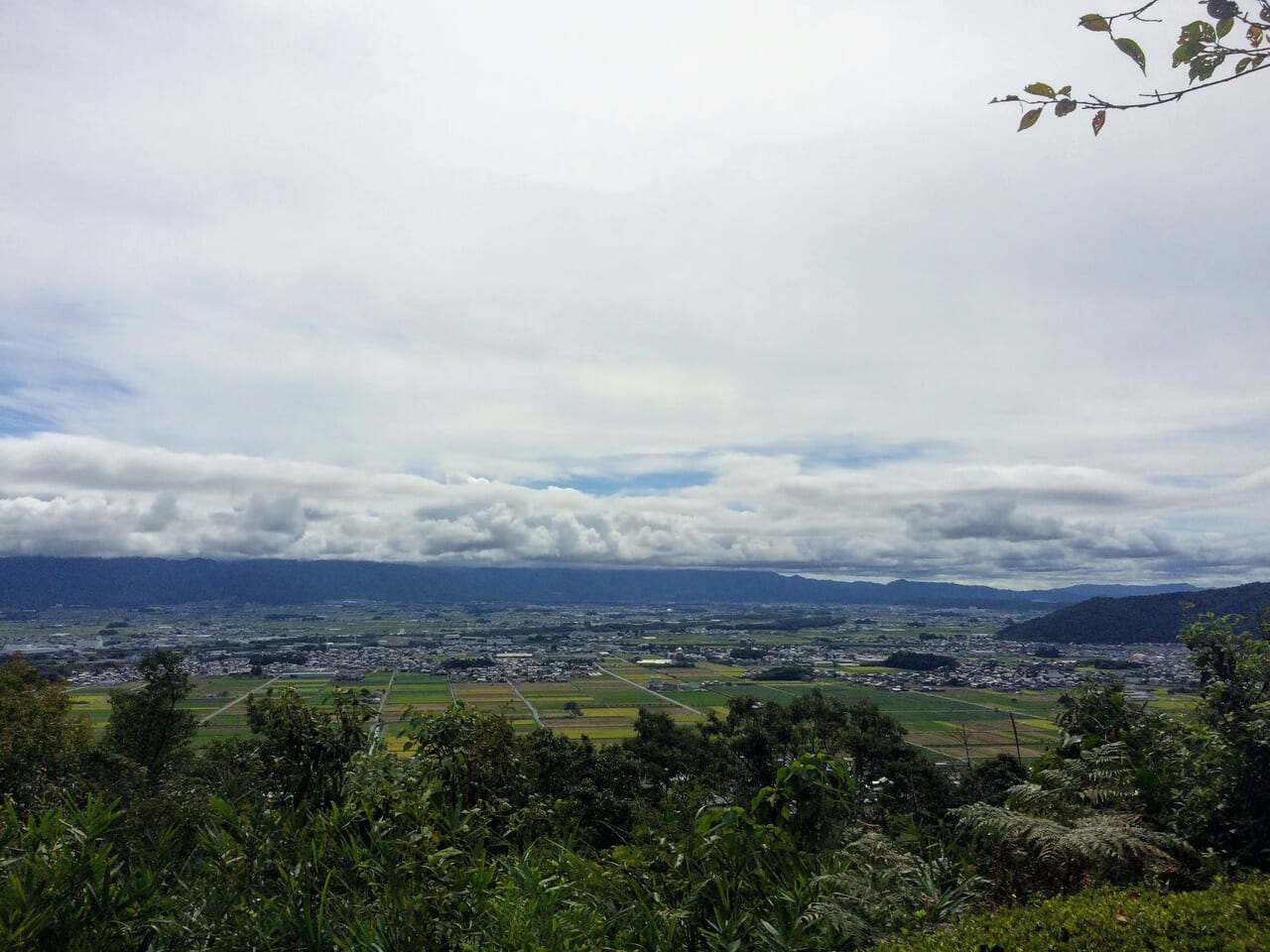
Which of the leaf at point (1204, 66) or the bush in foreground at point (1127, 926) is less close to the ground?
the leaf at point (1204, 66)

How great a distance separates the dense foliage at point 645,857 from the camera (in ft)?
12.5

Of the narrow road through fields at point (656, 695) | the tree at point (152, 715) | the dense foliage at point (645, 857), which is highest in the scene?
the dense foliage at point (645, 857)

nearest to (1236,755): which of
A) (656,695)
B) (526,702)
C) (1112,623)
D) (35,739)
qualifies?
(35,739)

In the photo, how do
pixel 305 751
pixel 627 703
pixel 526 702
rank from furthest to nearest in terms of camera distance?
pixel 627 703 < pixel 526 702 < pixel 305 751

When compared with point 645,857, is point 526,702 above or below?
below

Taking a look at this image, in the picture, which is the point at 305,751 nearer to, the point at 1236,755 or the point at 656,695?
the point at 1236,755

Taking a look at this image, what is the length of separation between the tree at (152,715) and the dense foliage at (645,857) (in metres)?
21.5

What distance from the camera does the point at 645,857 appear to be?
4832 millimetres

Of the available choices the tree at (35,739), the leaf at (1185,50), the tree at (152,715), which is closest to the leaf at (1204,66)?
the leaf at (1185,50)

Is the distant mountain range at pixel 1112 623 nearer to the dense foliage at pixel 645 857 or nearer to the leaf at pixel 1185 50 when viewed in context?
the dense foliage at pixel 645 857

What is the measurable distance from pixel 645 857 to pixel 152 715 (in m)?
25.4

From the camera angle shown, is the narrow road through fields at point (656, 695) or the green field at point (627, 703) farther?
the narrow road through fields at point (656, 695)

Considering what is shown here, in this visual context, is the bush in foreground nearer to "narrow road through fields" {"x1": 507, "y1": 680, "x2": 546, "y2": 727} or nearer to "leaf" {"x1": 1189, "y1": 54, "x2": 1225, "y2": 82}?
"leaf" {"x1": 1189, "y1": 54, "x2": 1225, "y2": 82}

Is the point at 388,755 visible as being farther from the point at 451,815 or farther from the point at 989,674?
the point at 989,674
